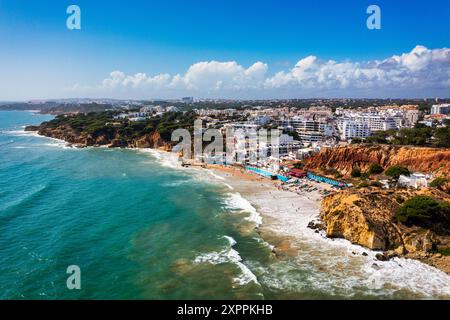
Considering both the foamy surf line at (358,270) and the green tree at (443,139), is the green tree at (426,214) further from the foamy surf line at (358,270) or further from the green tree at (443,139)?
the green tree at (443,139)

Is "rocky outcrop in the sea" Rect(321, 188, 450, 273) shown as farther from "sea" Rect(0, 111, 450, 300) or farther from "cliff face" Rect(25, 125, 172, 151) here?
"cliff face" Rect(25, 125, 172, 151)

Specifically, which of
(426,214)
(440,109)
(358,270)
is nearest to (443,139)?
(426,214)

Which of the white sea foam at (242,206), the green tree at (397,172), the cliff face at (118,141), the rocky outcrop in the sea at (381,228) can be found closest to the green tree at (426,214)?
the rocky outcrop in the sea at (381,228)

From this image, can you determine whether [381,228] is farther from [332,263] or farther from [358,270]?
[332,263]

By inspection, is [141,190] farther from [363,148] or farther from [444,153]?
[444,153]

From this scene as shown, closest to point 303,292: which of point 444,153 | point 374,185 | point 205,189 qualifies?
point 374,185

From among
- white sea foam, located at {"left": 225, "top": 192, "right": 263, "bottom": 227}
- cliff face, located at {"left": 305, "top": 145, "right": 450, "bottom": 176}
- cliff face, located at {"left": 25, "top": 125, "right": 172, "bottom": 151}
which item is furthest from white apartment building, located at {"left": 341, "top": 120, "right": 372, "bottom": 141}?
white sea foam, located at {"left": 225, "top": 192, "right": 263, "bottom": 227}

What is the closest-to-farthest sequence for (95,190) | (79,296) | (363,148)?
(79,296) → (95,190) → (363,148)
